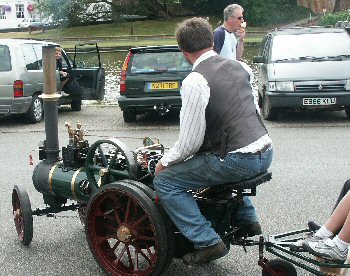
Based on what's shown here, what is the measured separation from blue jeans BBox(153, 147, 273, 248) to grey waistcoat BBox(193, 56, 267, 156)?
0.31ft

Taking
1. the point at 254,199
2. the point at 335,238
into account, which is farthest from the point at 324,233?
the point at 254,199

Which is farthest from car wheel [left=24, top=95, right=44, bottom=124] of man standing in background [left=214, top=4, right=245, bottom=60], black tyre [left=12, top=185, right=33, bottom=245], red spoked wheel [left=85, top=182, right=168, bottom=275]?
red spoked wheel [left=85, top=182, right=168, bottom=275]

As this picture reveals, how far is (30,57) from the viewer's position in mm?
14086

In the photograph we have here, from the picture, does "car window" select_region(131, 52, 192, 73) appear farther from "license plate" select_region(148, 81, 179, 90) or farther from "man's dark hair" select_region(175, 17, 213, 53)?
"man's dark hair" select_region(175, 17, 213, 53)

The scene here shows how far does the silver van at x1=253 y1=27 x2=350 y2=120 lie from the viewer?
12.6 metres

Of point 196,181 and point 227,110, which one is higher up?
point 227,110

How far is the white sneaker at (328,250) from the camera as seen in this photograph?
13.5ft

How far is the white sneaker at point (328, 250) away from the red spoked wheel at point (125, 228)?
97cm

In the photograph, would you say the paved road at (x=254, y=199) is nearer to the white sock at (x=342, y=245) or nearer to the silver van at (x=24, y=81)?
the silver van at (x=24, y=81)

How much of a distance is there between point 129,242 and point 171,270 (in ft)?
2.11

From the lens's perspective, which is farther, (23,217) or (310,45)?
(310,45)

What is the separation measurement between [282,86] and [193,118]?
8713mm

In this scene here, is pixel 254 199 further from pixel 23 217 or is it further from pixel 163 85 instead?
pixel 163 85

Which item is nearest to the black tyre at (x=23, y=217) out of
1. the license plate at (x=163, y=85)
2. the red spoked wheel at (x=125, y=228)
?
the red spoked wheel at (x=125, y=228)
